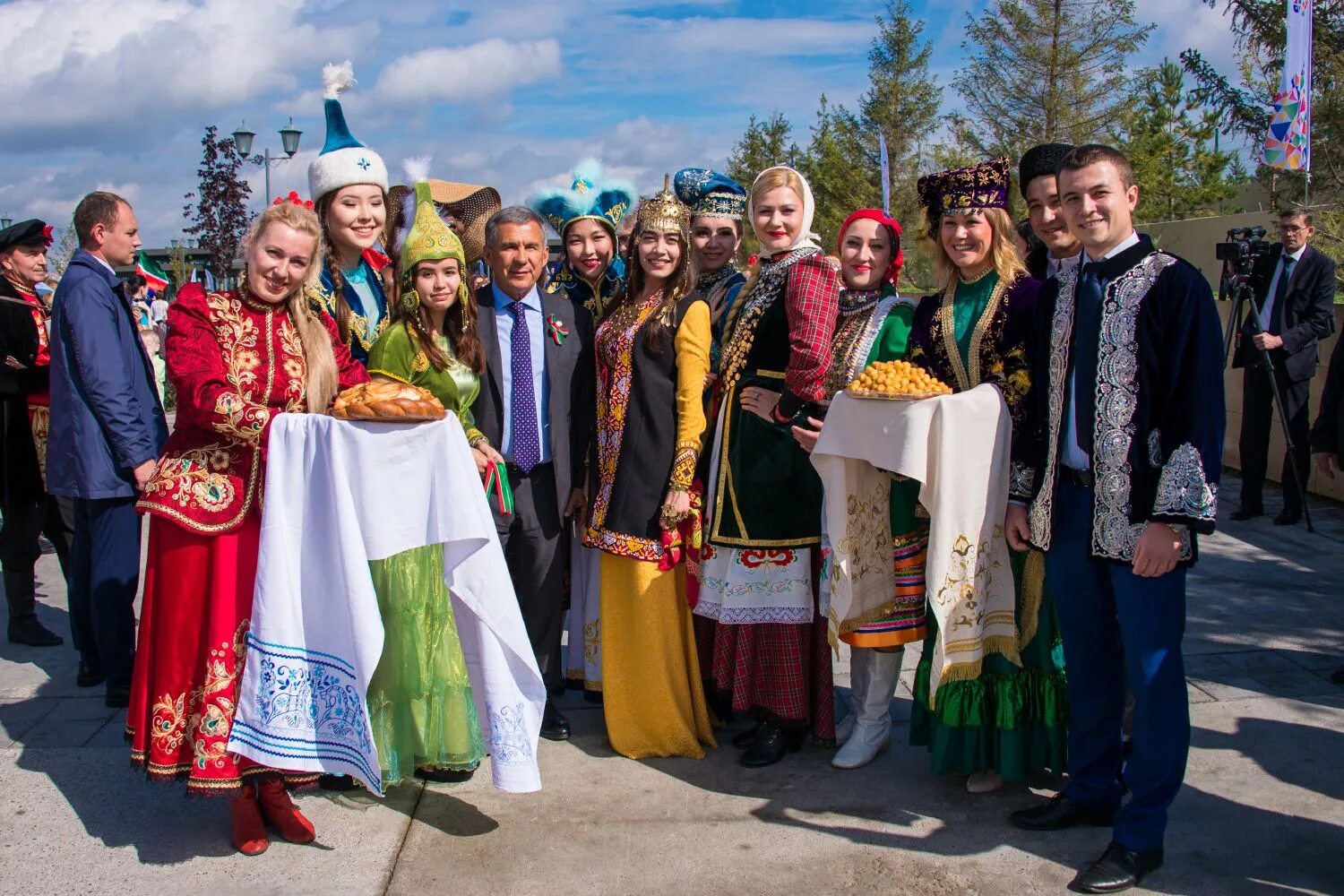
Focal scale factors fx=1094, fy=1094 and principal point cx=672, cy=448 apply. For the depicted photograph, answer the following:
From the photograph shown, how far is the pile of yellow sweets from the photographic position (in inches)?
125

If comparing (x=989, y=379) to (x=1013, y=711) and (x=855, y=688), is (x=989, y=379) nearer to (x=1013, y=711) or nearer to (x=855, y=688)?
(x=1013, y=711)

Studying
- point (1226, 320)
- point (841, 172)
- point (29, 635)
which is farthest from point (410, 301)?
point (841, 172)

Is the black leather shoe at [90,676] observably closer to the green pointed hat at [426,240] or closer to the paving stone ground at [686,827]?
the paving stone ground at [686,827]

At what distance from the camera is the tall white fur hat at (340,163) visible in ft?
12.2

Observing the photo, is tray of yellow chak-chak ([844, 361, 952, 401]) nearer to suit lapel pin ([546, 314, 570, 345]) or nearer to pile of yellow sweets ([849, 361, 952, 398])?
pile of yellow sweets ([849, 361, 952, 398])

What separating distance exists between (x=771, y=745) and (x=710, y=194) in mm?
1966

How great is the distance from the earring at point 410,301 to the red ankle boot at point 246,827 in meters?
1.55

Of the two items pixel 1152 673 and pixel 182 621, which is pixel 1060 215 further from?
pixel 182 621

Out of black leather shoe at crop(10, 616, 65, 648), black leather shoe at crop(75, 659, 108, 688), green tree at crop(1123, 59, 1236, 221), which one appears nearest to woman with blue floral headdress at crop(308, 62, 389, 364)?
black leather shoe at crop(75, 659, 108, 688)

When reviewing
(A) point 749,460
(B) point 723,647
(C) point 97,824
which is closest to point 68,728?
(C) point 97,824

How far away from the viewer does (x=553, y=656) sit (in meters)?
4.21

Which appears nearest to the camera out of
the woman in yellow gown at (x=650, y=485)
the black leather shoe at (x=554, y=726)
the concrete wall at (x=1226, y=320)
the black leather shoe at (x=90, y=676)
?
the woman in yellow gown at (x=650, y=485)

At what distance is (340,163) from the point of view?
12.2ft

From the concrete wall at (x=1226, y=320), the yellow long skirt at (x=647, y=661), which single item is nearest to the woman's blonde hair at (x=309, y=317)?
the yellow long skirt at (x=647, y=661)
